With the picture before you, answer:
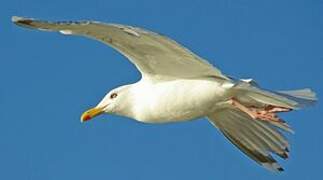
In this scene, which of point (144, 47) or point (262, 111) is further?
point (262, 111)

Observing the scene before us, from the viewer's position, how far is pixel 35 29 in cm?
761

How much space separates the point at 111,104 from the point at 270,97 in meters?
1.66

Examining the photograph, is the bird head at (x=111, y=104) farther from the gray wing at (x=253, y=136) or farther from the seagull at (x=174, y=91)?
the gray wing at (x=253, y=136)

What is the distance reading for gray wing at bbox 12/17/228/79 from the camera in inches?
298

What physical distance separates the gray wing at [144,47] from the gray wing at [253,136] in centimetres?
105

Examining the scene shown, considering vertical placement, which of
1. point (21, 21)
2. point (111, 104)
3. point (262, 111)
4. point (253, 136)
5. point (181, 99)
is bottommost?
point (21, 21)

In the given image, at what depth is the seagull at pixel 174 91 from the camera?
799 cm

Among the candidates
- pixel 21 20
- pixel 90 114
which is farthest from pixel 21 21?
pixel 90 114

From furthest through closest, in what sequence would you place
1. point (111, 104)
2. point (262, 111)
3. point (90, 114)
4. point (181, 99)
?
point (90, 114), point (111, 104), point (262, 111), point (181, 99)

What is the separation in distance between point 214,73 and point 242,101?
50cm

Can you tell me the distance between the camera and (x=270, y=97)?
846 centimetres

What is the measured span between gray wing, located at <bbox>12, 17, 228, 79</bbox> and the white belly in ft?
0.29

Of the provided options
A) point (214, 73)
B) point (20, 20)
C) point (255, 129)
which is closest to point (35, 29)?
point (20, 20)

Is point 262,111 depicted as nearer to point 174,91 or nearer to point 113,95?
point 174,91
